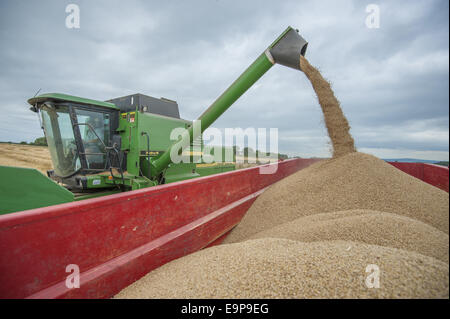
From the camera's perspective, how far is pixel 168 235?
203 cm

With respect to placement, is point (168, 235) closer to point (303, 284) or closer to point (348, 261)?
point (303, 284)

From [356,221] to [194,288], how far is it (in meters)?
1.46

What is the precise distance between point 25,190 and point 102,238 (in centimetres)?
127

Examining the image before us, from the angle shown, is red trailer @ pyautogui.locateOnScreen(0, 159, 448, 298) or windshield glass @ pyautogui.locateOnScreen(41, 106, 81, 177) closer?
red trailer @ pyautogui.locateOnScreen(0, 159, 448, 298)

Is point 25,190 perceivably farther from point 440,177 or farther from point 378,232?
point 440,177

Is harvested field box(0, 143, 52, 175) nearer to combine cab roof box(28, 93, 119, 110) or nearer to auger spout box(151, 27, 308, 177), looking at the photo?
combine cab roof box(28, 93, 119, 110)

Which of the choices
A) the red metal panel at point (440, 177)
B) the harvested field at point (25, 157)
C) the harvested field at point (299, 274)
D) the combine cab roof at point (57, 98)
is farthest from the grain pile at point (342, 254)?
the harvested field at point (25, 157)

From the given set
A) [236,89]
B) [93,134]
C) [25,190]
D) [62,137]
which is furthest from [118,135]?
[236,89]

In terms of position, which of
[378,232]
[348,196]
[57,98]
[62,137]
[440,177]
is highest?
[57,98]

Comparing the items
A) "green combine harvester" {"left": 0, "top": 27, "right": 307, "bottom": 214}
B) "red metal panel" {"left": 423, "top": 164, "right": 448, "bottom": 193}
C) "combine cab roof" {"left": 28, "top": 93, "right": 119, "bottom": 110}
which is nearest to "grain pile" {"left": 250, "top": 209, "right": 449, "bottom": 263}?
"red metal panel" {"left": 423, "top": 164, "right": 448, "bottom": 193}

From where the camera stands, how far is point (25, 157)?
53.5 feet

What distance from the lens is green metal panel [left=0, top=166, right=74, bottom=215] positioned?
6.76ft

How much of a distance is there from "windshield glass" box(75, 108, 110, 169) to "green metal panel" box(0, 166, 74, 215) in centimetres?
153
